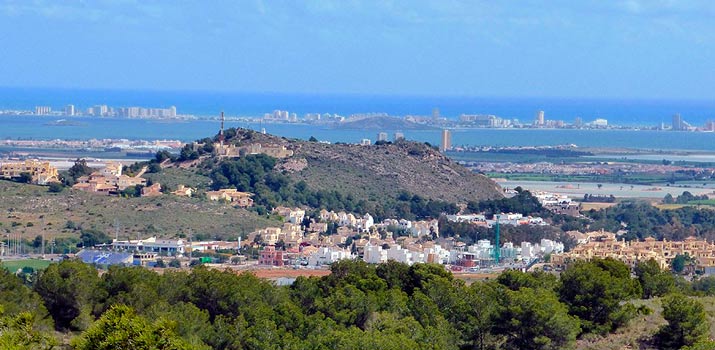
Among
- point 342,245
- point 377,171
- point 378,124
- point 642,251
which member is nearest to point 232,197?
point 342,245

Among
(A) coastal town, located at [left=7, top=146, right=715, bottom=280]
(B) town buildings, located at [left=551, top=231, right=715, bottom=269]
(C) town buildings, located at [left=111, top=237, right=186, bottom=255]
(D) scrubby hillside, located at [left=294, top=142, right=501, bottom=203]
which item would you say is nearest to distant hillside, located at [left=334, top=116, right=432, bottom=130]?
(D) scrubby hillside, located at [left=294, top=142, right=501, bottom=203]

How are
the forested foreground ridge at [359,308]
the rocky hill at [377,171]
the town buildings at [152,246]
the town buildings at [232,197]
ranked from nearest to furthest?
the forested foreground ridge at [359,308]
the town buildings at [152,246]
the town buildings at [232,197]
the rocky hill at [377,171]

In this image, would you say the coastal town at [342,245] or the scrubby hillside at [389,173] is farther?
the scrubby hillside at [389,173]

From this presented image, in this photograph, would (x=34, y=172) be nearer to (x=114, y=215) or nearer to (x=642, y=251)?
(x=114, y=215)

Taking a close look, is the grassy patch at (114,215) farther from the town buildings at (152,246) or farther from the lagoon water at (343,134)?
the lagoon water at (343,134)

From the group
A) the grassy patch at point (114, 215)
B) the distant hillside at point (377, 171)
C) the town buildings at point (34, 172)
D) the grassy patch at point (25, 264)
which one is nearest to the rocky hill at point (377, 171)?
the distant hillside at point (377, 171)

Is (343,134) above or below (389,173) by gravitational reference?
above

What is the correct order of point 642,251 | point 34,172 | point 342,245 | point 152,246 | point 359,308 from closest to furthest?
point 359,308, point 642,251, point 152,246, point 342,245, point 34,172

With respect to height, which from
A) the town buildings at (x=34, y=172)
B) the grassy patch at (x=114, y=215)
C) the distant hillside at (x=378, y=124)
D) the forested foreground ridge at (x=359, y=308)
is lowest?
the grassy patch at (x=114, y=215)

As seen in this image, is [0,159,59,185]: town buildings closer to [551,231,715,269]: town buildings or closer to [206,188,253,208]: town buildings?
[206,188,253,208]: town buildings
